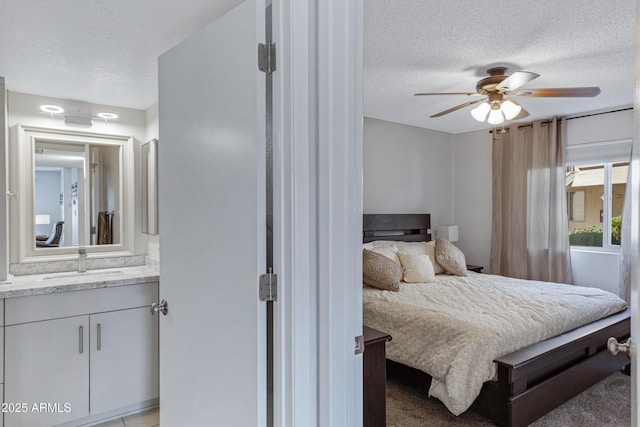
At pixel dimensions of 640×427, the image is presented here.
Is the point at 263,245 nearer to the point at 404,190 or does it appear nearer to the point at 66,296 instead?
the point at 66,296

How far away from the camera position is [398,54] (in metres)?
2.60

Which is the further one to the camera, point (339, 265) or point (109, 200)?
point (109, 200)

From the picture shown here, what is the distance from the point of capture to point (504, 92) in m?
2.91

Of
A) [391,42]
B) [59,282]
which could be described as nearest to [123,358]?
[59,282]

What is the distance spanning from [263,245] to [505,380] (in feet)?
5.69

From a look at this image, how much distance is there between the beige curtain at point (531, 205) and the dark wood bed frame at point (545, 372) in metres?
1.17

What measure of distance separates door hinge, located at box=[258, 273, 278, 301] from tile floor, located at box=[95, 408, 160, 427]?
5.86 ft

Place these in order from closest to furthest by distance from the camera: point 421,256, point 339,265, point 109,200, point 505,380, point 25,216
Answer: point 339,265 < point 505,380 < point 25,216 < point 109,200 < point 421,256

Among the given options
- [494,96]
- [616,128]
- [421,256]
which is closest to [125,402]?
[421,256]

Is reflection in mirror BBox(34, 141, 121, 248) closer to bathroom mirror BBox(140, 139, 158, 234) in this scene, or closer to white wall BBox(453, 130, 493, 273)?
bathroom mirror BBox(140, 139, 158, 234)

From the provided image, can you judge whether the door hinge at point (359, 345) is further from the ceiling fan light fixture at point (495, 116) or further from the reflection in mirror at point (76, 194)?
the reflection in mirror at point (76, 194)

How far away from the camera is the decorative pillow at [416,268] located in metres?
3.71

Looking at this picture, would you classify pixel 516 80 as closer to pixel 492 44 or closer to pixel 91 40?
pixel 492 44

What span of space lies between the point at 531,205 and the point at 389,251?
1.82 m
